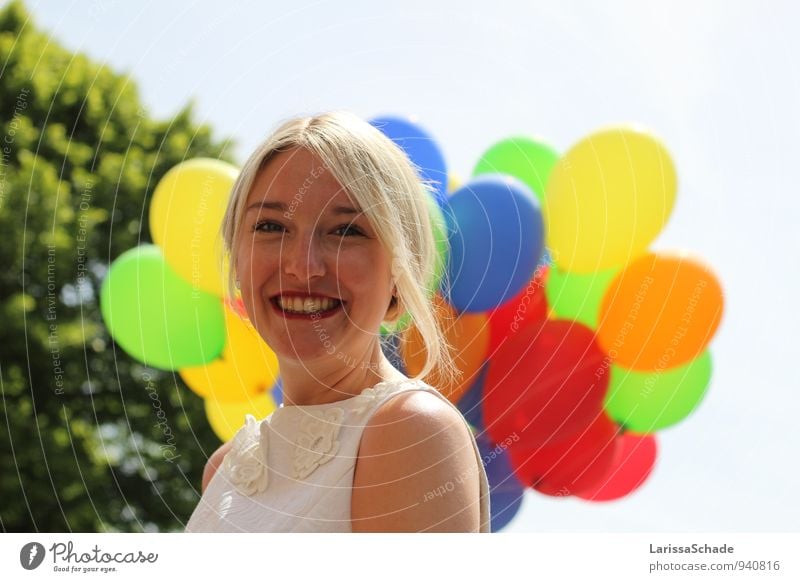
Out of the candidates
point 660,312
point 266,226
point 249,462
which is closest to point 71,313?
point 660,312

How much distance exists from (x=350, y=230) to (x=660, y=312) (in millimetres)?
2189

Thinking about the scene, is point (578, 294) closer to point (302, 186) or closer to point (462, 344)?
point (462, 344)

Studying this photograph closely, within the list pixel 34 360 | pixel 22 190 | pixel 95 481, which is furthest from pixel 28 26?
pixel 95 481

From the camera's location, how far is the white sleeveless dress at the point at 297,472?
1947 millimetres

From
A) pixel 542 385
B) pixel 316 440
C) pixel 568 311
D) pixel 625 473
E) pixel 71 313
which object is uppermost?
pixel 316 440

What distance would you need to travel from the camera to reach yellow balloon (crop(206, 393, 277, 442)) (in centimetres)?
425

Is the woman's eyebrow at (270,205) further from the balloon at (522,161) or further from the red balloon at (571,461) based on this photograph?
the red balloon at (571,461)

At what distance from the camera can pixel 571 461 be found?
13.2 feet

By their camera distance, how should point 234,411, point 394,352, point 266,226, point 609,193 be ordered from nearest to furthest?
1. point 266,226
2. point 394,352
3. point 609,193
4. point 234,411

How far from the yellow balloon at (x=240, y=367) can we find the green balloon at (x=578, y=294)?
A: 4.00 feet

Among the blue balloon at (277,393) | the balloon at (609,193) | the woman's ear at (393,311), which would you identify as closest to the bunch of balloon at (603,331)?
the balloon at (609,193)

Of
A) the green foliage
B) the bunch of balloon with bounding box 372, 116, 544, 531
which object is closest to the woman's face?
the bunch of balloon with bounding box 372, 116, 544, 531

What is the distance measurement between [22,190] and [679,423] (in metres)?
6.32

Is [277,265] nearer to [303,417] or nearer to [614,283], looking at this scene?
[303,417]
